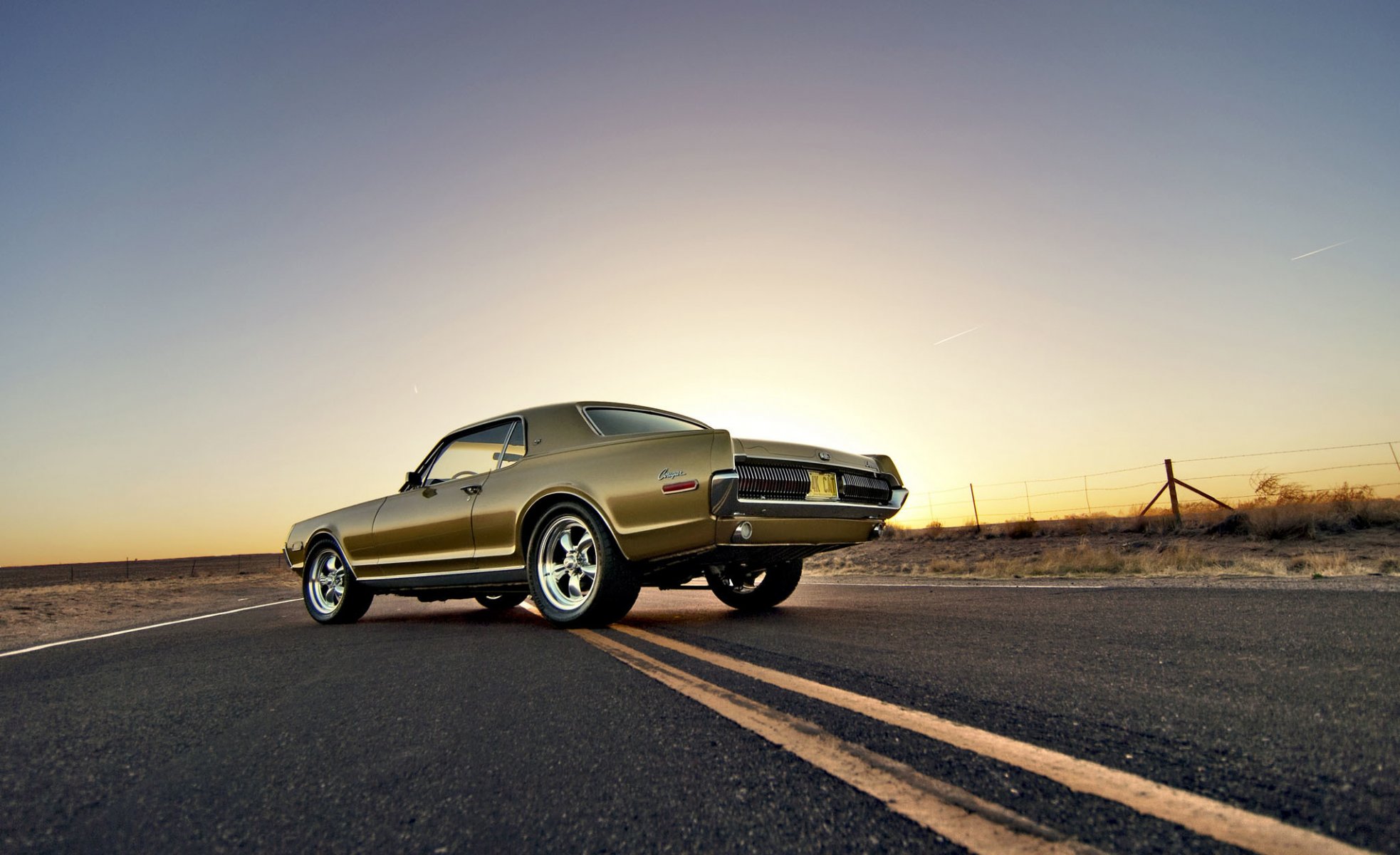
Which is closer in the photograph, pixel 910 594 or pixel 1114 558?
pixel 910 594

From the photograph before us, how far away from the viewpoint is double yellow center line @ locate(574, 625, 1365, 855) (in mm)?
1378

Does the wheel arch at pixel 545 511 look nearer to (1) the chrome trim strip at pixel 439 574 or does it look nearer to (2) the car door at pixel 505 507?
(2) the car door at pixel 505 507

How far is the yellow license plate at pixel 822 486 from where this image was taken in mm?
5652

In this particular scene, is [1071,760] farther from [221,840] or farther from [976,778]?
[221,840]

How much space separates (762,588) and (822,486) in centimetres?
169

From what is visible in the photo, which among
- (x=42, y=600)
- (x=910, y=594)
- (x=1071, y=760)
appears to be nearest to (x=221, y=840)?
(x=1071, y=760)

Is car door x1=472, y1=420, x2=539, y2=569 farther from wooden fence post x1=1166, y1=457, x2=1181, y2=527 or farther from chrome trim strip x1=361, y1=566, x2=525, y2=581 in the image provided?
wooden fence post x1=1166, y1=457, x2=1181, y2=527

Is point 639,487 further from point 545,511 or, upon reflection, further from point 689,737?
point 689,737

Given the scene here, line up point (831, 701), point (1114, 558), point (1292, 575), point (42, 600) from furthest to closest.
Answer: point (42, 600) < point (1114, 558) < point (1292, 575) < point (831, 701)

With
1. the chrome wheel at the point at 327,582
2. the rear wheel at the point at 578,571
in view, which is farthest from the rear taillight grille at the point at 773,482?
the chrome wheel at the point at 327,582

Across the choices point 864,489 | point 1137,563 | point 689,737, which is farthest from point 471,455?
point 1137,563

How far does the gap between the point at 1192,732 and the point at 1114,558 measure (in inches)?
455

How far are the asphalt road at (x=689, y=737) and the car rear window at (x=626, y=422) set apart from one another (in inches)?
67.8

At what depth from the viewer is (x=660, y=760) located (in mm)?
2150
